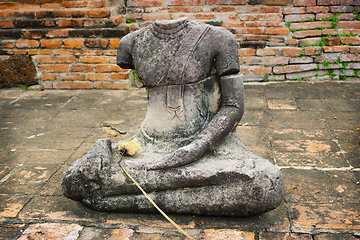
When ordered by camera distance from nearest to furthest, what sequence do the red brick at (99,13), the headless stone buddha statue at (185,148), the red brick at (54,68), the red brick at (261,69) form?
the headless stone buddha statue at (185,148) < the red brick at (99,13) < the red brick at (54,68) < the red brick at (261,69)

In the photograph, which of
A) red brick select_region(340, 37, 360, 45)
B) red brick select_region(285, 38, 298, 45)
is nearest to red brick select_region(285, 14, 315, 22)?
red brick select_region(285, 38, 298, 45)

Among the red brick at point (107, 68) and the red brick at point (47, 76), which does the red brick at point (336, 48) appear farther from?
the red brick at point (47, 76)

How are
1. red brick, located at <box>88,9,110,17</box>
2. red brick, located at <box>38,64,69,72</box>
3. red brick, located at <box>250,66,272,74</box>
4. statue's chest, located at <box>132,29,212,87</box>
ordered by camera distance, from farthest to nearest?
red brick, located at <box>250,66,272,74</box>, red brick, located at <box>38,64,69,72</box>, red brick, located at <box>88,9,110,17</box>, statue's chest, located at <box>132,29,212,87</box>

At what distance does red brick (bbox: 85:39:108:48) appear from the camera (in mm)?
4820

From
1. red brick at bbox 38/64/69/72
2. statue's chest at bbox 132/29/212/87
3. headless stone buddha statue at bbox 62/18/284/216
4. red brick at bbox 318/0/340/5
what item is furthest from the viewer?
red brick at bbox 38/64/69/72

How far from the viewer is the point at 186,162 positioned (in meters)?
2.07

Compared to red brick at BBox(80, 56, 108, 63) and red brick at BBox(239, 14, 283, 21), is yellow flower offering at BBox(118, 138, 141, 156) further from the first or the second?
red brick at BBox(239, 14, 283, 21)

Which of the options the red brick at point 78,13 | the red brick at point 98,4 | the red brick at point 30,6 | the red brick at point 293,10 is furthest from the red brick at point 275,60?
the red brick at point 30,6

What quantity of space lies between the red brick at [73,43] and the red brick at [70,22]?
21 centimetres

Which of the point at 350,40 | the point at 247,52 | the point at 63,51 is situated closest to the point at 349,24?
the point at 350,40

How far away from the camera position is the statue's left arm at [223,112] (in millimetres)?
2082

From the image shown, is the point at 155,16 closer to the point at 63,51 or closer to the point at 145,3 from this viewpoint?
the point at 145,3

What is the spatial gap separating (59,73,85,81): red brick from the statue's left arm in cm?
330

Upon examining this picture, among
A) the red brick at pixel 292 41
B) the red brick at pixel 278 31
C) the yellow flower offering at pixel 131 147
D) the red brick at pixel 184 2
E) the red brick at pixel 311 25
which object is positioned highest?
the red brick at pixel 184 2
